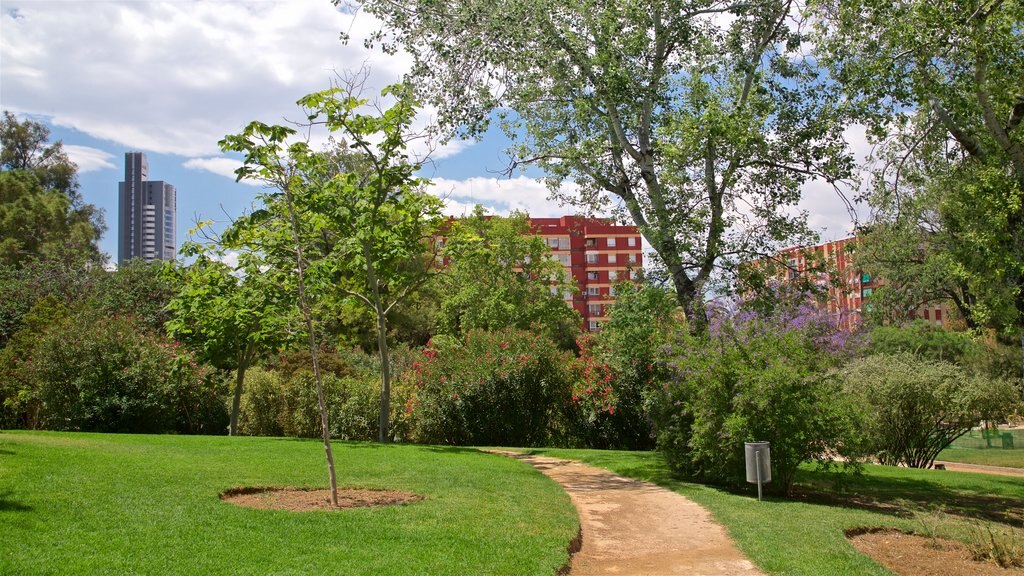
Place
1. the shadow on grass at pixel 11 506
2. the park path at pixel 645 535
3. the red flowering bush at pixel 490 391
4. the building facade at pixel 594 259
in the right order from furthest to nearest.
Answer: the building facade at pixel 594 259 → the red flowering bush at pixel 490 391 → the park path at pixel 645 535 → the shadow on grass at pixel 11 506

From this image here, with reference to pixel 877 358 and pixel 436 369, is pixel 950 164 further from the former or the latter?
pixel 436 369

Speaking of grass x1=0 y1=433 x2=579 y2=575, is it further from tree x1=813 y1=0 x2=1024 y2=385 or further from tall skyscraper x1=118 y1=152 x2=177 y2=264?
tall skyscraper x1=118 y1=152 x2=177 y2=264

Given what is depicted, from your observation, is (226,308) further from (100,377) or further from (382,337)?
(100,377)

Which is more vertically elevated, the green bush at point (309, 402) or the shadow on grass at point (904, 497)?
the green bush at point (309, 402)

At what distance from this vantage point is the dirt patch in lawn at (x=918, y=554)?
7598 millimetres

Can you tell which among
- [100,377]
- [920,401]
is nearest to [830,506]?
[920,401]

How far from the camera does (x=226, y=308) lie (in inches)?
639

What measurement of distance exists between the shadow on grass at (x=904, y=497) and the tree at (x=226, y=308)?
1044 centimetres

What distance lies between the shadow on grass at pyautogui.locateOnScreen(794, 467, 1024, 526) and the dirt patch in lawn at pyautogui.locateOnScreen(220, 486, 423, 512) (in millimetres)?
6718

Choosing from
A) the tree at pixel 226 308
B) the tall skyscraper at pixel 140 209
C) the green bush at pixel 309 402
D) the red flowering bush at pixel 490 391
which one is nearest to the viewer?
the tree at pixel 226 308

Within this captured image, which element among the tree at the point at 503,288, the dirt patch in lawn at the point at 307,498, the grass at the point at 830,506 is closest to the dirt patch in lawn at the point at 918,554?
the grass at the point at 830,506

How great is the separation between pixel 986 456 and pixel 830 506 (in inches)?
832

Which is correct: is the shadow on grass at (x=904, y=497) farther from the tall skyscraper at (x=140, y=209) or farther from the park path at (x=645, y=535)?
the tall skyscraper at (x=140, y=209)

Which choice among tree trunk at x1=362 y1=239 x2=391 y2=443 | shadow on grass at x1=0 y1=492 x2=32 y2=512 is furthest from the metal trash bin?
tree trunk at x1=362 y1=239 x2=391 y2=443
